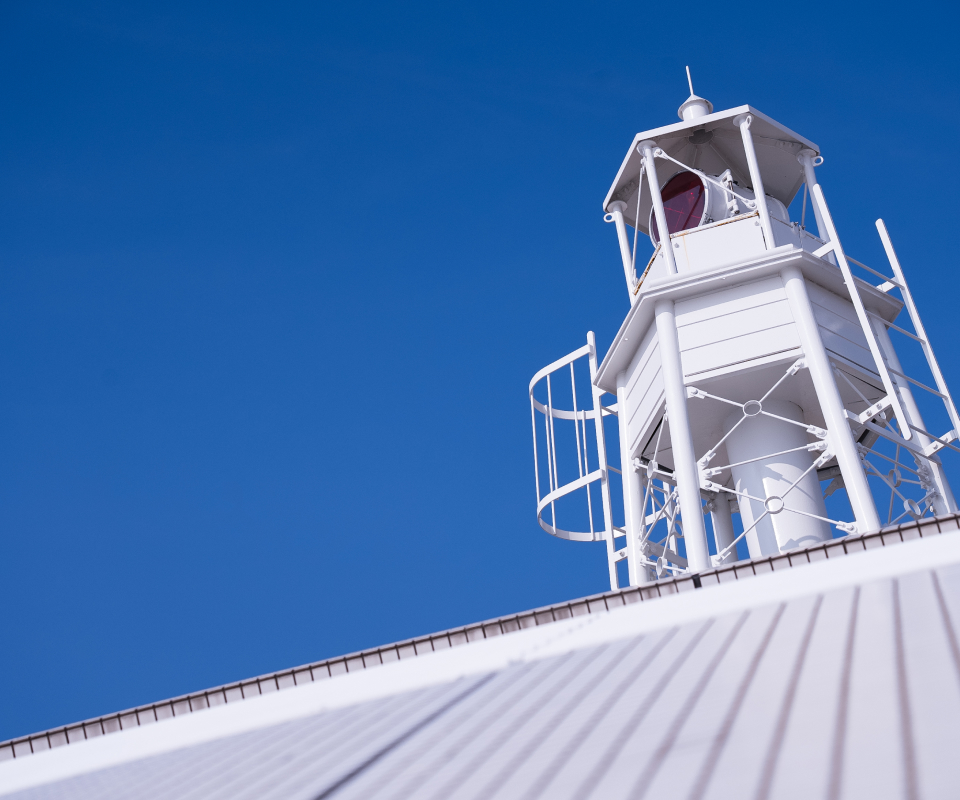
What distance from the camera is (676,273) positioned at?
44.5ft

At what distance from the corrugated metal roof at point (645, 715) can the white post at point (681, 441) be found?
137 inches

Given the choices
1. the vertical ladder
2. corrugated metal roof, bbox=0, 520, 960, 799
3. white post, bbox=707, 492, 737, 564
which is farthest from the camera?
white post, bbox=707, 492, 737, 564

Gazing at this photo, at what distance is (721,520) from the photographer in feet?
49.7

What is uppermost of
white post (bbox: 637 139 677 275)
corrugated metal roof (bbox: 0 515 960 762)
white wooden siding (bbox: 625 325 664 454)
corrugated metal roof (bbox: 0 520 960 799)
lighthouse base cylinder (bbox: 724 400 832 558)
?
white post (bbox: 637 139 677 275)

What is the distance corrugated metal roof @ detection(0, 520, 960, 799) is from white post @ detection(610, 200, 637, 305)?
25.5 feet

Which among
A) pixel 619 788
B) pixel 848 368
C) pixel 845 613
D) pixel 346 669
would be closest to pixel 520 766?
pixel 619 788

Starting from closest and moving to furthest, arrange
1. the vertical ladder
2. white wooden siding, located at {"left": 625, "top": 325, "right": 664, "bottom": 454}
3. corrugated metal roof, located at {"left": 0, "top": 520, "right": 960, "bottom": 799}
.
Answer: corrugated metal roof, located at {"left": 0, "top": 520, "right": 960, "bottom": 799}, the vertical ladder, white wooden siding, located at {"left": 625, "top": 325, "right": 664, "bottom": 454}

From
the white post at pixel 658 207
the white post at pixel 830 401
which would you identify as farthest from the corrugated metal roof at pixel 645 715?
the white post at pixel 658 207

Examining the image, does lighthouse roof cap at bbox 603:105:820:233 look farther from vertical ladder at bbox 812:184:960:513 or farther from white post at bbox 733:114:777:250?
vertical ladder at bbox 812:184:960:513

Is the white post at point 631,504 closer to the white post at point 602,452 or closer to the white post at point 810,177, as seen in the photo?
the white post at point 602,452

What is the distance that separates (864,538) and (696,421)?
20.8ft

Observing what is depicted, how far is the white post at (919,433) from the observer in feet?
40.7

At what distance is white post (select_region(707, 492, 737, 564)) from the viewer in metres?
15.0

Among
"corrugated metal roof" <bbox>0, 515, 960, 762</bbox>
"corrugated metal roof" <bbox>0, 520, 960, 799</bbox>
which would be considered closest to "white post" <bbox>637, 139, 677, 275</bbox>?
"corrugated metal roof" <bbox>0, 515, 960, 762</bbox>
